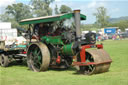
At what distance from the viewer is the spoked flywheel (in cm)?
891

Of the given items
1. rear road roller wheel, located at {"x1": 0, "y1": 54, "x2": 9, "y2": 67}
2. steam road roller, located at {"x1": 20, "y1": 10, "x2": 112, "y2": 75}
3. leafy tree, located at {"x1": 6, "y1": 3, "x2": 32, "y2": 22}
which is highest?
leafy tree, located at {"x1": 6, "y1": 3, "x2": 32, "y2": 22}

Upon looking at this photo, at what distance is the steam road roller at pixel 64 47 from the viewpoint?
7927mm

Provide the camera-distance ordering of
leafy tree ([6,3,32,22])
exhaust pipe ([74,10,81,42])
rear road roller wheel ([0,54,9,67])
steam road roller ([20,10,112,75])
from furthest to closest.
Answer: leafy tree ([6,3,32,22]) < rear road roller wheel ([0,54,9,67]) < exhaust pipe ([74,10,81,42]) < steam road roller ([20,10,112,75])

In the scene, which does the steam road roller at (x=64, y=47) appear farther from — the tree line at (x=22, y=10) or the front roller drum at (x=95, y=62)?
the tree line at (x=22, y=10)

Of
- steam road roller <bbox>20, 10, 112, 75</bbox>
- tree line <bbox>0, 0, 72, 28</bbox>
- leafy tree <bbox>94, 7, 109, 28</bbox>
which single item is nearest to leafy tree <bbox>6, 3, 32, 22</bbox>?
tree line <bbox>0, 0, 72, 28</bbox>

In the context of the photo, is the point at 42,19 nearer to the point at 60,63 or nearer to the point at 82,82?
the point at 60,63

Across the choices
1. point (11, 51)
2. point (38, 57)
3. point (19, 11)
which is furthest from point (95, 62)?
point (19, 11)

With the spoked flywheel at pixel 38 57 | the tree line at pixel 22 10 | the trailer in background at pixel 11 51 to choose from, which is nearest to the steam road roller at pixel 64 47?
the spoked flywheel at pixel 38 57

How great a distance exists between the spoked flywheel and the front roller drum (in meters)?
1.37

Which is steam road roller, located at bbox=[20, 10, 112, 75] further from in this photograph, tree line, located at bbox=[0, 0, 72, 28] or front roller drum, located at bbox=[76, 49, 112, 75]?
tree line, located at bbox=[0, 0, 72, 28]

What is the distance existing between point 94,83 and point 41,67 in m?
3.18

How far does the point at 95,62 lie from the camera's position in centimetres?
751

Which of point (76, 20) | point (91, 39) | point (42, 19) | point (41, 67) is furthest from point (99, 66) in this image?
point (42, 19)

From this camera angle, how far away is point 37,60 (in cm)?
941
